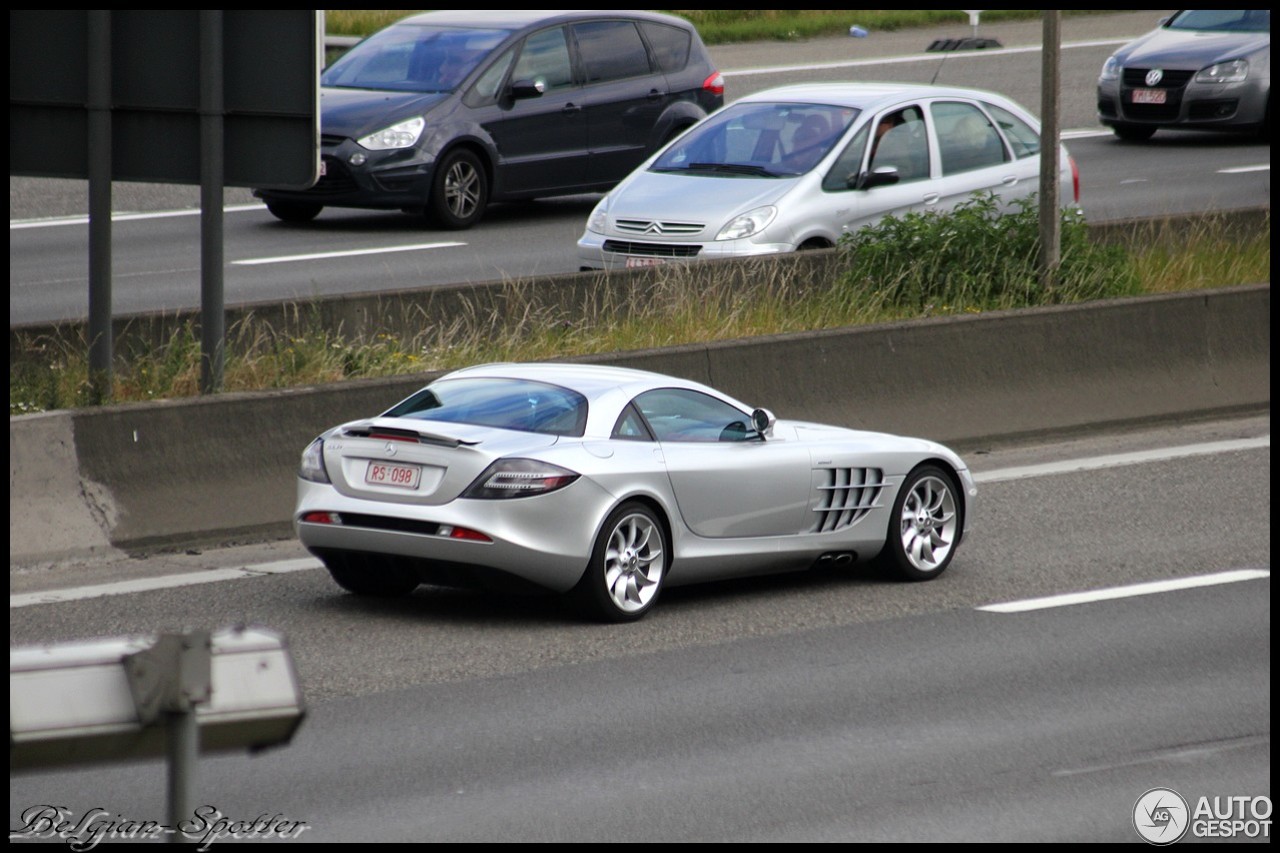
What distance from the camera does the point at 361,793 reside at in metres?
6.45

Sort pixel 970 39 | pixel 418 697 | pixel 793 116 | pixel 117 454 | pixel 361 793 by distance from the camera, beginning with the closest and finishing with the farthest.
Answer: pixel 361 793
pixel 418 697
pixel 117 454
pixel 793 116
pixel 970 39

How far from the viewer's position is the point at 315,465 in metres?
9.06

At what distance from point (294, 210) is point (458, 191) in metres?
1.80

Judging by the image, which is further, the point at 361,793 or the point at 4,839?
the point at 361,793

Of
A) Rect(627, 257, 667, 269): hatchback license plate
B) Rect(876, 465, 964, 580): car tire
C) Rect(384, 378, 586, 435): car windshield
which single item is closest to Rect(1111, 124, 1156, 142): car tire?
Rect(627, 257, 667, 269): hatchback license plate

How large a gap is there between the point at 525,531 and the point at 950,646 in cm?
190

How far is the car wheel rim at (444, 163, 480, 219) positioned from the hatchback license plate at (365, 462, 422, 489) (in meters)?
12.0

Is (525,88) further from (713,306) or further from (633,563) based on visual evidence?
(633,563)

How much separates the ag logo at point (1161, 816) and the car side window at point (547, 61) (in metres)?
15.6

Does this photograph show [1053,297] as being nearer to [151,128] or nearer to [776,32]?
[151,128]

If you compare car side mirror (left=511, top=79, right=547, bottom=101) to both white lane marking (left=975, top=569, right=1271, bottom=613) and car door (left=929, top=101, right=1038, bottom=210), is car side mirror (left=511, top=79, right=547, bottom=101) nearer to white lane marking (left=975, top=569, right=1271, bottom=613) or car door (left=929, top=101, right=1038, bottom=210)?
car door (left=929, top=101, right=1038, bottom=210)

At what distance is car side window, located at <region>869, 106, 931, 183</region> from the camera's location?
637 inches

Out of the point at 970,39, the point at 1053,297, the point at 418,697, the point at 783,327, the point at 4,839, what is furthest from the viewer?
the point at 970,39

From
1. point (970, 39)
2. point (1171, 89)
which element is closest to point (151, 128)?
point (1171, 89)
